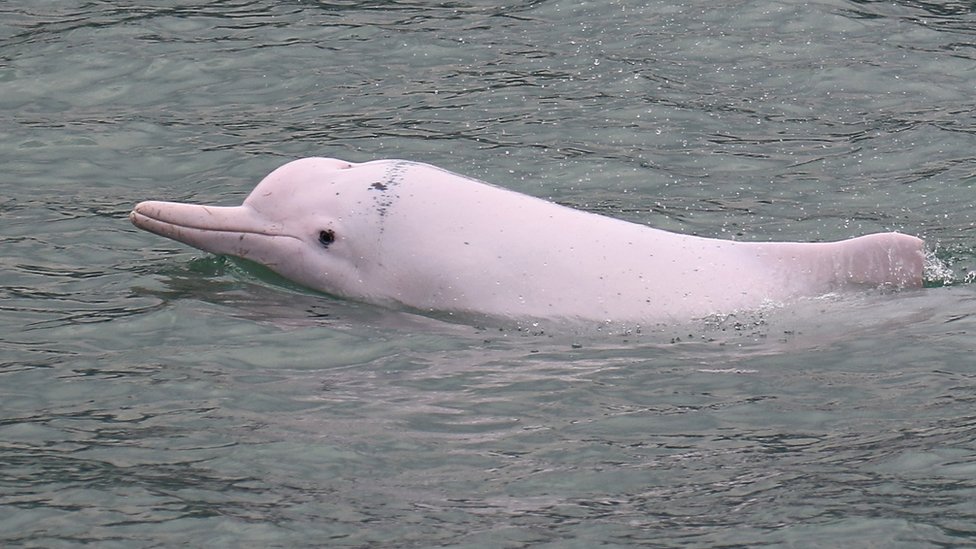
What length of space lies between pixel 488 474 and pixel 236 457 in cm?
113

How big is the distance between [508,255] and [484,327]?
431mm

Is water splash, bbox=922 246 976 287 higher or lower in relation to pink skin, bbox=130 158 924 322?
lower

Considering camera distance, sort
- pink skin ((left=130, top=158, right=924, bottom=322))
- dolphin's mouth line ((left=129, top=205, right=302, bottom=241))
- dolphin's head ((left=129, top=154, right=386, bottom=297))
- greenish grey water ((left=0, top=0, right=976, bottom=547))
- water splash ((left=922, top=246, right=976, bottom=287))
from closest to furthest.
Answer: greenish grey water ((left=0, top=0, right=976, bottom=547)), pink skin ((left=130, top=158, right=924, bottom=322)), dolphin's head ((left=129, top=154, right=386, bottom=297)), dolphin's mouth line ((left=129, top=205, right=302, bottom=241)), water splash ((left=922, top=246, right=976, bottom=287))

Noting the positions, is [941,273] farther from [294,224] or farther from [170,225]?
[170,225]

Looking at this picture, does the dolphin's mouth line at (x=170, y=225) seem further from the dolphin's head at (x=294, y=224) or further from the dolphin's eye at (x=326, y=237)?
the dolphin's eye at (x=326, y=237)

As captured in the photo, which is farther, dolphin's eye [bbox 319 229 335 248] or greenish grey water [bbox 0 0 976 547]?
dolphin's eye [bbox 319 229 335 248]

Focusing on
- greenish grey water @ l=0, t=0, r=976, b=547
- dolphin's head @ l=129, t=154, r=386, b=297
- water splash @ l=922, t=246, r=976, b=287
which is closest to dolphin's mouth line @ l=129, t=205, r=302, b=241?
dolphin's head @ l=129, t=154, r=386, b=297

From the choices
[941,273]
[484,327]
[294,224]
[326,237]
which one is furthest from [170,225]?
[941,273]

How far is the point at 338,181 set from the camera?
9594mm

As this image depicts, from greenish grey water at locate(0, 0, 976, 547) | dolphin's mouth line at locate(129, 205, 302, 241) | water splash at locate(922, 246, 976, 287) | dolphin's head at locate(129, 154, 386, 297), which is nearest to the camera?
greenish grey water at locate(0, 0, 976, 547)

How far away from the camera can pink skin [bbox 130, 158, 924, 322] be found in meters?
9.08

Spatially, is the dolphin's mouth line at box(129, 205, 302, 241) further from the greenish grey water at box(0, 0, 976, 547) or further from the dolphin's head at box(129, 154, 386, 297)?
the greenish grey water at box(0, 0, 976, 547)

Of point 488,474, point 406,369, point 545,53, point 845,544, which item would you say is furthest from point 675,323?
point 545,53

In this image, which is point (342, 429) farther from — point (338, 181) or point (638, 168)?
point (638, 168)
